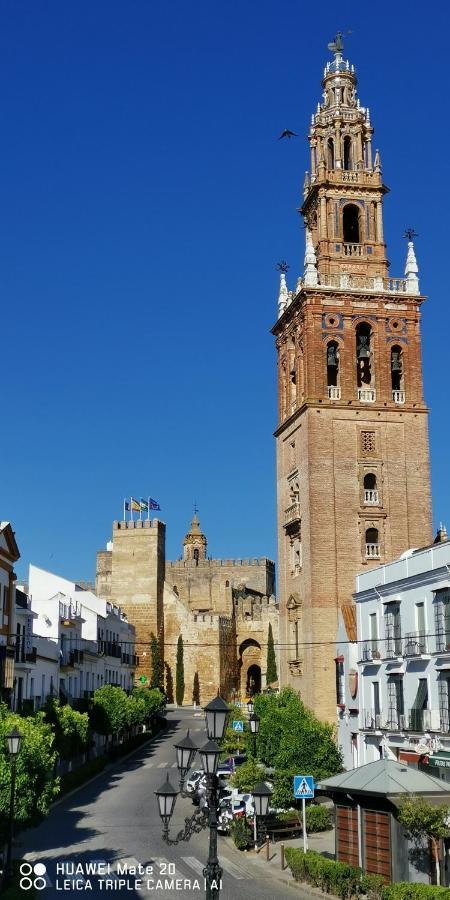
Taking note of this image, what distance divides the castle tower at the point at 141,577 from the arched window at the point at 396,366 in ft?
154

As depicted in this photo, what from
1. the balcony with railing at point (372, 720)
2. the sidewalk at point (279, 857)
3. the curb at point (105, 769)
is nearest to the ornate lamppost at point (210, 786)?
the sidewalk at point (279, 857)

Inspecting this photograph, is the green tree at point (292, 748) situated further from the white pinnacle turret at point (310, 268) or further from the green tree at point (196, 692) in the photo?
the green tree at point (196, 692)

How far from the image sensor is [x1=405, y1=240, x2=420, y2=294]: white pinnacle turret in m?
53.0

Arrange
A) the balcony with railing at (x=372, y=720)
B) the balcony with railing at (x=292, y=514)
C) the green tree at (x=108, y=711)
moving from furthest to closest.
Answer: the green tree at (x=108, y=711)
the balcony with railing at (x=292, y=514)
the balcony with railing at (x=372, y=720)

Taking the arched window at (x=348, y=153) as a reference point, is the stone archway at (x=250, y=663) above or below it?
below

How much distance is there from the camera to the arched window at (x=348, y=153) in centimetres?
5553

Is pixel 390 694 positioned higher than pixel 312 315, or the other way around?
pixel 312 315

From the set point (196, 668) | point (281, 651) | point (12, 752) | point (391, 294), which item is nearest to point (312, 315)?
point (391, 294)

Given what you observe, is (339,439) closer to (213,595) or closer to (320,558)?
(320,558)

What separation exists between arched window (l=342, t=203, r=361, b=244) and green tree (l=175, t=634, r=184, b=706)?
5145 centimetres

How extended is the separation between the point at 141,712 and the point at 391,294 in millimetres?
28732

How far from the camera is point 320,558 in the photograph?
160ft

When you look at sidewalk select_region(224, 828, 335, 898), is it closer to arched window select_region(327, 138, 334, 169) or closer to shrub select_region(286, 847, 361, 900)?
shrub select_region(286, 847, 361, 900)

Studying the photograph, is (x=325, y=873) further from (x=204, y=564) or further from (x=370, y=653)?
(x=204, y=564)
